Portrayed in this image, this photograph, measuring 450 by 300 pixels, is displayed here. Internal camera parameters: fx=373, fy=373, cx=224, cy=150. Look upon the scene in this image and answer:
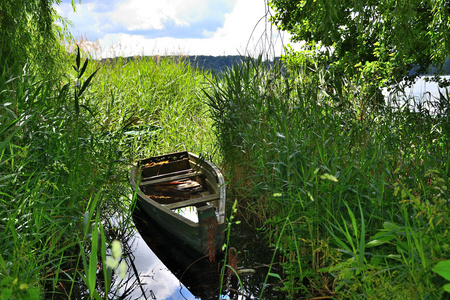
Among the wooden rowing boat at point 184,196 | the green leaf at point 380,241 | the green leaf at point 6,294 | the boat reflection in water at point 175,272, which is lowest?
the boat reflection in water at point 175,272

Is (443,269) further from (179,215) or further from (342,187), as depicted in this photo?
(179,215)

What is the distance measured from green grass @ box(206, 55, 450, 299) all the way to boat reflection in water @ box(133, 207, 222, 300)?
641 mm

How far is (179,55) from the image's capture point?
31.0 feet

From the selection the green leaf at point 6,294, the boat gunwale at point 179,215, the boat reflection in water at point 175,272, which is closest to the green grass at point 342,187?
the boat gunwale at point 179,215

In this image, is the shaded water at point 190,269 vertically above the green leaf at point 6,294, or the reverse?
the green leaf at point 6,294

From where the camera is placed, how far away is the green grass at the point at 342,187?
6.21ft

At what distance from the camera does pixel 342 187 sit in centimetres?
247

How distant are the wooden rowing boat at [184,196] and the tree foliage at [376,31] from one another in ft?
6.03

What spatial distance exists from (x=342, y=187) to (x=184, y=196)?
269 centimetres

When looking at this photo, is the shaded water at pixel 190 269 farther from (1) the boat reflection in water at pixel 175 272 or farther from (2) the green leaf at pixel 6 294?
(2) the green leaf at pixel 6 294

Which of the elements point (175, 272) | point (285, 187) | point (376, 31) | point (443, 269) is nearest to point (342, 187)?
point (285, 187)

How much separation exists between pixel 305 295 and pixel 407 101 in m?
2.58

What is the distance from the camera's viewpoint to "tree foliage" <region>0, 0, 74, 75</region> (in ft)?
13.4

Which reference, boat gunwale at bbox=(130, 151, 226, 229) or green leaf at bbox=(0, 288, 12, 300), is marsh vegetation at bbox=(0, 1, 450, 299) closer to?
green leaf at bbox=(0, 288, 12, 300)
